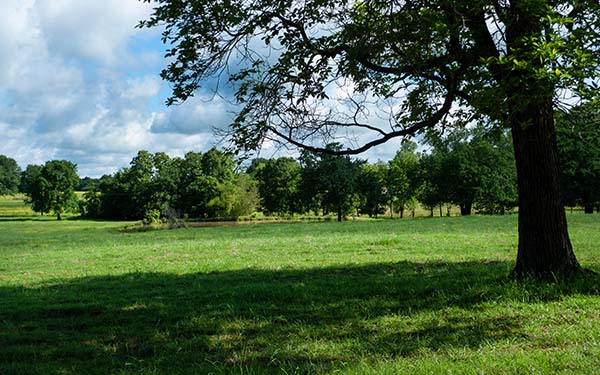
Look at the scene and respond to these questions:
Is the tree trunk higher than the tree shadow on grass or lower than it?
higher

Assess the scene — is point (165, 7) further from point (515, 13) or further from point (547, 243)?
point (547, 243)

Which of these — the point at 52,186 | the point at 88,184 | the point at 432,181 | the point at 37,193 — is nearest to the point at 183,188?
the point at 52,186

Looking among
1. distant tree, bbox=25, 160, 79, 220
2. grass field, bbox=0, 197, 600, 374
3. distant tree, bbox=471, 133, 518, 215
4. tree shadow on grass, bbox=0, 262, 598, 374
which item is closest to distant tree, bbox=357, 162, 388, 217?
distant tree, bbox=471, 133, 518, 215

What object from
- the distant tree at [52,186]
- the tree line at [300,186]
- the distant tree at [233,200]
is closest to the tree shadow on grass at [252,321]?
the tree line at [300,186]

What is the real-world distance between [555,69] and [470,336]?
3.92 meters

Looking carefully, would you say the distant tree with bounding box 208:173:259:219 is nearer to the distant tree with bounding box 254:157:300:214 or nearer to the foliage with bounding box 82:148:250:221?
the foliage with bounding box 82:148:250:221

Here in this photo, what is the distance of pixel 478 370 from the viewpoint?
486 centimetres

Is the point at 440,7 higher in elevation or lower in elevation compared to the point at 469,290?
higher

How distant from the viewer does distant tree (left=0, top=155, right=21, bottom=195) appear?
13688cm

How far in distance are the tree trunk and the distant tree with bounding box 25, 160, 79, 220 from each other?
97549 millimetres

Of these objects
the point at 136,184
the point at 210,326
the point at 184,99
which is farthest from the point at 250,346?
the point at 136,184

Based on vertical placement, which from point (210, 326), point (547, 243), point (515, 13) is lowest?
point (210, 326)

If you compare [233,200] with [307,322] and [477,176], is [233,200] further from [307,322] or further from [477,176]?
[307,322]

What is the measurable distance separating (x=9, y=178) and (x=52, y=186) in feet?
195
